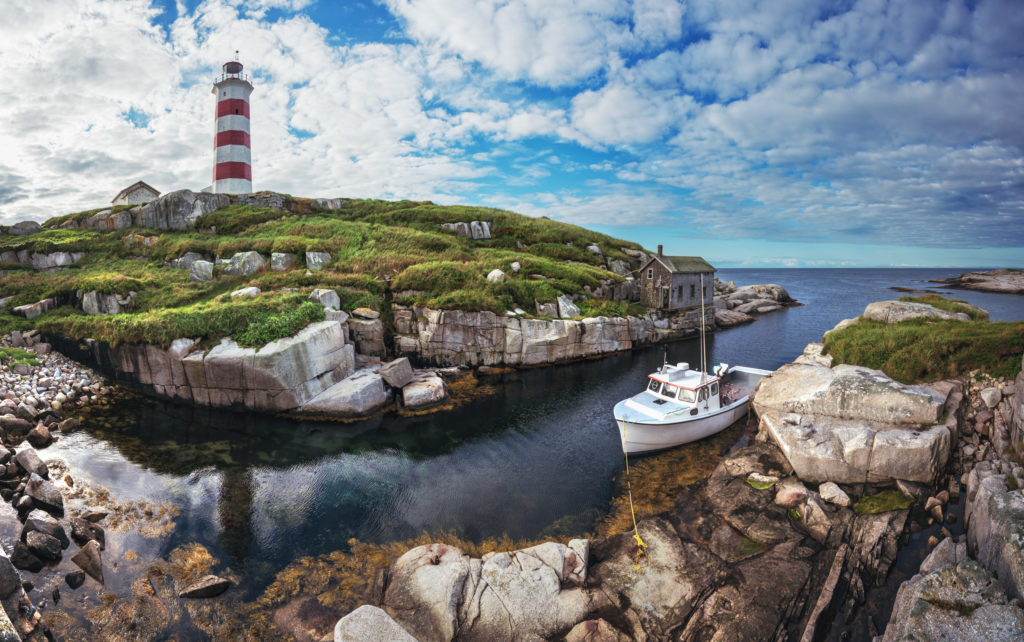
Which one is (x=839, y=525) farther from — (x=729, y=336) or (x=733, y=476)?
(x=729, y=336)

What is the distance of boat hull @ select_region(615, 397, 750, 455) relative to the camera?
16906 millimetres

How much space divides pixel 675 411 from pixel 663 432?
98cm

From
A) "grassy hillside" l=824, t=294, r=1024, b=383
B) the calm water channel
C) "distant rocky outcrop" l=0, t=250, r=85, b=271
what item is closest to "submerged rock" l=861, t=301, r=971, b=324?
"grassy hillside" l=824, t=294, r=1024, b=383

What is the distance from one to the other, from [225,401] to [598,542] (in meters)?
19.9

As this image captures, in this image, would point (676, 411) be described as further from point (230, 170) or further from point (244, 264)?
point (230, 170)

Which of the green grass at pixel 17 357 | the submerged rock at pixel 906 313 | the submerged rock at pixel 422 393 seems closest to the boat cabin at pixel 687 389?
the submerged rock at pixel 422 393

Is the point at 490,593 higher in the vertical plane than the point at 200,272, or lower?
lower

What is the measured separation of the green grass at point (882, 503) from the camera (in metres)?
12.6

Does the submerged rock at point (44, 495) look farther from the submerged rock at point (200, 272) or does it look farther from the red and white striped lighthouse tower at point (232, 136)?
the red and white striped lighthouse tower at point (232, 136)

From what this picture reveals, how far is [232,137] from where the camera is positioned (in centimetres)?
4600

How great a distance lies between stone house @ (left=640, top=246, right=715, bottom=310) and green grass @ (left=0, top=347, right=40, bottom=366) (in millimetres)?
43759

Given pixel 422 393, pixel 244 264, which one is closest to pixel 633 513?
pixel 422 393

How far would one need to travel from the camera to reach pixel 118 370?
2359cm

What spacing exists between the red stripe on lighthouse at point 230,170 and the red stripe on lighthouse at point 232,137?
215 centimetres
